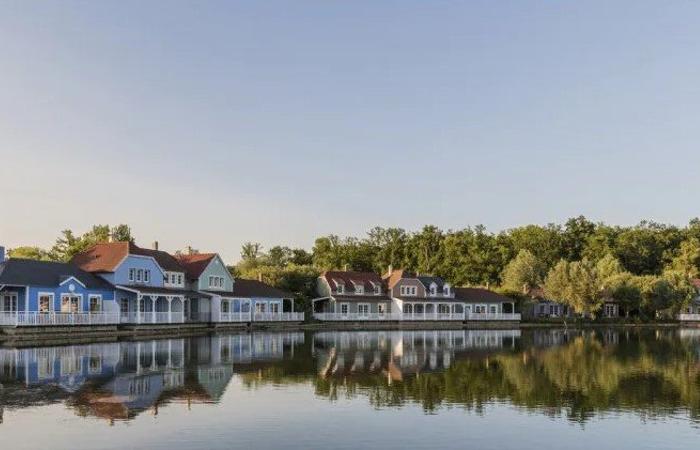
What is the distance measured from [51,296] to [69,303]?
165 cm

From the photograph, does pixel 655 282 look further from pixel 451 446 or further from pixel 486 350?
pixel 451 446

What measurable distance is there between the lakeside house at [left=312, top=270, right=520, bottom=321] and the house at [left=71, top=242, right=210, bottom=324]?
58.4 ft

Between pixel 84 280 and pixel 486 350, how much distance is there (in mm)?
27771

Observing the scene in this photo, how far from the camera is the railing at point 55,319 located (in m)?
43.9

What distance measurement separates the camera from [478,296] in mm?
90125

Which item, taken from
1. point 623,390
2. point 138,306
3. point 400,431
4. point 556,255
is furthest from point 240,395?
point 556,255

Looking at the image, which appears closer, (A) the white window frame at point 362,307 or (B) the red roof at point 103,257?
(B) the red roof at point 103,257

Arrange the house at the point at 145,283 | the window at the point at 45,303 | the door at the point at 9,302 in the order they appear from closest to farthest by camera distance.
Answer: the door at the point at 9,302 < the window at the point at 45,303 < the house at the point at 145,283

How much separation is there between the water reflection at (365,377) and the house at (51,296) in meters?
7.17

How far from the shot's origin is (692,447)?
15055 mm

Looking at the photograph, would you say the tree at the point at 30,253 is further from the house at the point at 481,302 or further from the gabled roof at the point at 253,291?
the house at the point at 481,302

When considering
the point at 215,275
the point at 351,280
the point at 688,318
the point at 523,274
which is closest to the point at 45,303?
the point at 215,275

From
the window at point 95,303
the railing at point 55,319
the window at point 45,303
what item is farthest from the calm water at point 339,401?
the window at point 95,303

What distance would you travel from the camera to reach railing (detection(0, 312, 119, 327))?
43906 mm
